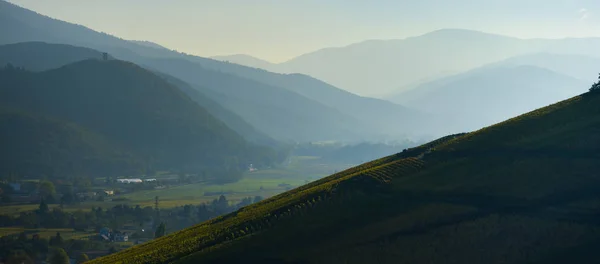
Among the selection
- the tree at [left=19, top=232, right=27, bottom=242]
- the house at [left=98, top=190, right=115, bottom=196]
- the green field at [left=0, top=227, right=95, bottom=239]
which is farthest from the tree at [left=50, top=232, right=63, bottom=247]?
the house at [left=98, top=190, right=115, bottom=196]

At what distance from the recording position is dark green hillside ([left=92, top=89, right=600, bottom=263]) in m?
44.8

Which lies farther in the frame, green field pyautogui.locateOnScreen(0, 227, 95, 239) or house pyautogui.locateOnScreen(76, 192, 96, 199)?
house pyautogui.locateOnScreen(76, 192, 96, 199)

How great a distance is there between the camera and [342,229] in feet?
166

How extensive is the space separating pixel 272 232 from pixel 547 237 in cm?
2361

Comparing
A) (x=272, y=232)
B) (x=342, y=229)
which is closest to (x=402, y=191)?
(x=342, y=229)

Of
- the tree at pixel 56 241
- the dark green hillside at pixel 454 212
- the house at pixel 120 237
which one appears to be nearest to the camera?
the dark green hillside at pixel 454 212

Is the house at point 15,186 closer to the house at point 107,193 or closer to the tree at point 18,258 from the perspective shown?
the house at point 107,193

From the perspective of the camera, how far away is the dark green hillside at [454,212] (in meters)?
44.8

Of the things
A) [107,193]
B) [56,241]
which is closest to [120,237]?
[56,241]

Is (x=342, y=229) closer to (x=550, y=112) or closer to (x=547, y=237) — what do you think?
(x=547, y=237)

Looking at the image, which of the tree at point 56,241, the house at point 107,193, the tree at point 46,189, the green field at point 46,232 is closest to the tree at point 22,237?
the green field at point 46,232

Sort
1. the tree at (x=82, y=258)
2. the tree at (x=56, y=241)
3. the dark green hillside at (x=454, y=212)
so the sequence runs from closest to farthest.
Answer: the dark green hillside at (x=454, y=212), the tree at (x=82, y=258), the tree at (x=56, y=241)

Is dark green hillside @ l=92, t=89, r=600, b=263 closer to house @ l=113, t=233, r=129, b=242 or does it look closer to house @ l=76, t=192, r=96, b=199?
house @ l=113, t=233, r=129, b=242

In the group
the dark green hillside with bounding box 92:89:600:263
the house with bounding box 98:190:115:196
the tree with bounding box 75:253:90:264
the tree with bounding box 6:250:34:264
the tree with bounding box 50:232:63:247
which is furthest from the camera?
the house with bounding box 98:190:115:196
